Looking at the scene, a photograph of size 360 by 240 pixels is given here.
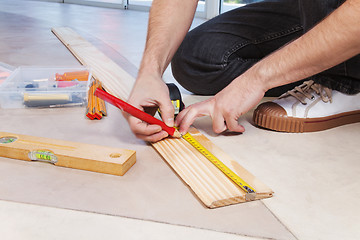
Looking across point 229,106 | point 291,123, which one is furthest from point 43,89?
point 291,123

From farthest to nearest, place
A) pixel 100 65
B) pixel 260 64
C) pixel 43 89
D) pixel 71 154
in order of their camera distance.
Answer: pixel 100 65 → pixel 43 89 → pixel 260 64 → pixel 71 154

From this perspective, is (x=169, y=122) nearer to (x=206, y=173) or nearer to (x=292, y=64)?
(x=206, y=173)

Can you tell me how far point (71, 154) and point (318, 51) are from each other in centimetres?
77

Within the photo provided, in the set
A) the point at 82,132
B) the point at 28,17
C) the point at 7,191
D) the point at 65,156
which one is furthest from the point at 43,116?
the point at 28,17

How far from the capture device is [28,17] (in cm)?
459

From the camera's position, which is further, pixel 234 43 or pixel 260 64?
pixel 234 43

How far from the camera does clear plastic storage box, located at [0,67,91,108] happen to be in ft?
5.58

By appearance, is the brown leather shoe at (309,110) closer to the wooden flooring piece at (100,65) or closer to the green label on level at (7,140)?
the wooden flooring piece at (100,65)

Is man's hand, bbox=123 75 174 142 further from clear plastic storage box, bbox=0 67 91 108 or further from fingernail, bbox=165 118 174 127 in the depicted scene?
clear plastic storage box, bbox=0 67 91 108

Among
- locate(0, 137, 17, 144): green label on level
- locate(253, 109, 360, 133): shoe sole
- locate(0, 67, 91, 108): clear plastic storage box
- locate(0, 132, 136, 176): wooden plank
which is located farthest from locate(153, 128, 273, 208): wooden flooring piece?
locate(0, 67, 91, 108): clear plastic storage box

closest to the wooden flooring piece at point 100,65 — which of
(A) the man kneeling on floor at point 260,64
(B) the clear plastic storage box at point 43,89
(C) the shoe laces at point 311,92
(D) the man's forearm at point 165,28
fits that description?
(B) the clear plastic storage box at point 43,89

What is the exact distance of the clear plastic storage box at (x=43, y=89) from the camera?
170cm

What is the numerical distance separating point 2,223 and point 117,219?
261mm

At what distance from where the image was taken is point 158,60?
1.47 m
